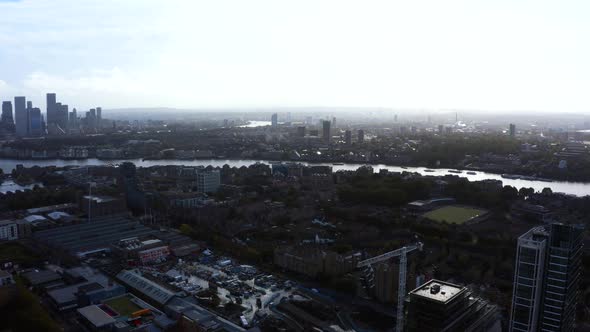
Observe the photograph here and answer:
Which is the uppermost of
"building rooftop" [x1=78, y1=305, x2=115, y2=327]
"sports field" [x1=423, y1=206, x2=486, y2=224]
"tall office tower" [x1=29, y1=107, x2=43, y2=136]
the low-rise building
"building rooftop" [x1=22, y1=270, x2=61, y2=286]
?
"tall office tower" [x1=29, y1=107, x2=43, y2=136]

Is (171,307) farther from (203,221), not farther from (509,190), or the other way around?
(509,190)

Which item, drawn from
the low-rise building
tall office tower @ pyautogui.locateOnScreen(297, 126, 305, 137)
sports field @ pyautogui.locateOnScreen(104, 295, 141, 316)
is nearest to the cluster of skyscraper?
tall office tower @ pyautogui.locateOnScreen(297, 126, 305, 137)

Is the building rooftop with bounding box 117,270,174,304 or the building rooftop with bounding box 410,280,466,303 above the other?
the building rooftop with bounding box 410,280,466,303

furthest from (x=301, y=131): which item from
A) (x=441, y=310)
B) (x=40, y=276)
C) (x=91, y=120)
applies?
(x=441, y=310)

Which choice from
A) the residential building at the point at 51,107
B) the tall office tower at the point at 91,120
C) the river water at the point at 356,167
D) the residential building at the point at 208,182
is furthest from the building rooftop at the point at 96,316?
the tall office tower at the point at 91,120

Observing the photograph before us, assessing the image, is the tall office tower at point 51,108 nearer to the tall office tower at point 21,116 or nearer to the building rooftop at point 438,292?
the tall office tower at point 21,116

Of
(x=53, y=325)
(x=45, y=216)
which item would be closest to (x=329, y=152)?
(x=45, y=216)

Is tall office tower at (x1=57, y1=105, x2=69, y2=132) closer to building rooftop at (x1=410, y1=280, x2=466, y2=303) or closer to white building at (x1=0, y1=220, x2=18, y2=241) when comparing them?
white building at (x1=0, y1=220, x2=18, y2=241)
